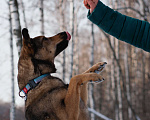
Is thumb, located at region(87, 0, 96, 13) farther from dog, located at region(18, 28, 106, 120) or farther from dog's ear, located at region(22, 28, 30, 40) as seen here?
dog's ear, located at region(22, 28, 30, 40)

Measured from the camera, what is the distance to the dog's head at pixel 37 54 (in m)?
2.88

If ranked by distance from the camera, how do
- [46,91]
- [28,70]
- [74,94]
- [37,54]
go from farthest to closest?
1. [37,54]
2. [28,70]
3. [46,91]
4. [74,94]

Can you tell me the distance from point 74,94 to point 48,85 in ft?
1.71

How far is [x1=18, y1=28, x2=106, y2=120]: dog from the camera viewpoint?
8.11ft

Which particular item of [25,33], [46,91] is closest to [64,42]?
[25,33]

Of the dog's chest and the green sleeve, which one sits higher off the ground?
the green sleeve

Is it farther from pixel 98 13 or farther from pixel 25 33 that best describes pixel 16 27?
pixel 98 13

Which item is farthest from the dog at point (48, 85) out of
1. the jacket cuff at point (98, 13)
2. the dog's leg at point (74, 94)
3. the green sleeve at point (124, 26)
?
the jacket cuff at point (98, 13)

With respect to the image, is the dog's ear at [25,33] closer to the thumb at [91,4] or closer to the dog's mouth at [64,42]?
the dog's mouth at [64,42]

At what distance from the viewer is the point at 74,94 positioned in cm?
242

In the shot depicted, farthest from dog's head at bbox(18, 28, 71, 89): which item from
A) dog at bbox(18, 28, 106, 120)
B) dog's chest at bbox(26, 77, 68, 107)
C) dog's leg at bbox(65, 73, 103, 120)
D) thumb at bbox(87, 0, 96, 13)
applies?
thumb at bbox(87, 0, 96, 13)

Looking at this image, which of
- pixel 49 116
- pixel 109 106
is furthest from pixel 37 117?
pixel 109 106

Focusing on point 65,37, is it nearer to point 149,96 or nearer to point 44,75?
point 44,75

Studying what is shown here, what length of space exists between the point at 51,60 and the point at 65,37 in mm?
450
